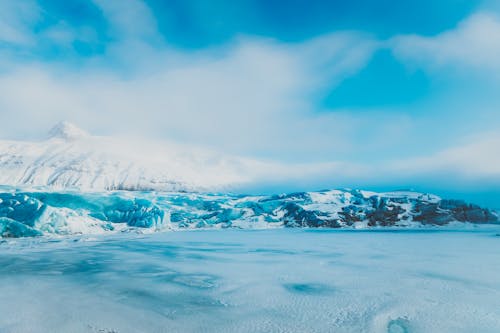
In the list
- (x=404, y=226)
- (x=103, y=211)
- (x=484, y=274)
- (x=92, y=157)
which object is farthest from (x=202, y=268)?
(x=92, y=157)

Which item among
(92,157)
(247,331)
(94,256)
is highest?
(92,157)

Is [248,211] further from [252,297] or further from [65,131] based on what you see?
[65,131]

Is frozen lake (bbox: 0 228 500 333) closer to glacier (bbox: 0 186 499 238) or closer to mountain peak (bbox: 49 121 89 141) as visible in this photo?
glacier (bbox: 0 186 499 238)

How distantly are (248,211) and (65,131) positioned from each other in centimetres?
15536

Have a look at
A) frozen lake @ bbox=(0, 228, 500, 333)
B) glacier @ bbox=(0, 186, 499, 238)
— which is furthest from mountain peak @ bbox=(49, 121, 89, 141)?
frozen lake @ bbox=(0, 228, 500, 333)

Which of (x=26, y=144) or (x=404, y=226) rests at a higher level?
(x=26, y=144)

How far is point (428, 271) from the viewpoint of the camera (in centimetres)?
1027

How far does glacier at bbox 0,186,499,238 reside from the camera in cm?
3272

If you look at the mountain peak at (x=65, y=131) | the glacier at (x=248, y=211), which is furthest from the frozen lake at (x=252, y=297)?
the mountain peak at (x=65, y=131)

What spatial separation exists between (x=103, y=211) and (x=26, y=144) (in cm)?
7763

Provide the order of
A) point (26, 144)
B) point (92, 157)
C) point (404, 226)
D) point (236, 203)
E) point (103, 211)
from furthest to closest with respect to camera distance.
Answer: point (26, 144)
point (92, 157)
point (236, 203)
point (404, 226)
point (103, 211)

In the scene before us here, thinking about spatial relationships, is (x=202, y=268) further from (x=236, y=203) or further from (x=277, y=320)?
(x=236, y=203)

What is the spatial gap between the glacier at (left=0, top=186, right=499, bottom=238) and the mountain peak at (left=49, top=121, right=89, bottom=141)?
456 ft

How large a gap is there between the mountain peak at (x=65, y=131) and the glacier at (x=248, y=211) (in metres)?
139
